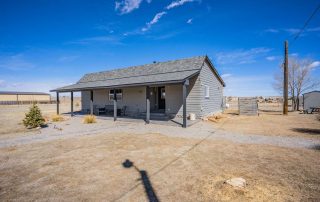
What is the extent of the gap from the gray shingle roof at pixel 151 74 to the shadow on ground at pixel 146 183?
6.82 metres

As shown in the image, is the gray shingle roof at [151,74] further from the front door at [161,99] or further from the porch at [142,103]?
the front door at [161,99]

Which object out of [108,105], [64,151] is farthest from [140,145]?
[108,105]

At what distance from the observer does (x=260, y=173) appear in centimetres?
431

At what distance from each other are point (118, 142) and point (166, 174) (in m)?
3.68

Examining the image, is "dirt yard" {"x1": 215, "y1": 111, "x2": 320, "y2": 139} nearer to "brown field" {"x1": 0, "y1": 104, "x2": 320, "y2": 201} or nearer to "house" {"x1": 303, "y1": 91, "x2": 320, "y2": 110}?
"brown field" {"x1": 0, "y1": 104, "x2": 320, "y2": 201}

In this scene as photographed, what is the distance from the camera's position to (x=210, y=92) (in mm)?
16047

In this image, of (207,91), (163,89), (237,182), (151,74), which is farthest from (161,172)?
(151,74)

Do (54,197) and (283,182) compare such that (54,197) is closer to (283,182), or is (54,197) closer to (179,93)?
(283,182)

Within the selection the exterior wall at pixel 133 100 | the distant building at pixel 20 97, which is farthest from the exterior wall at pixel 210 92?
the distant building at pixel 20 97

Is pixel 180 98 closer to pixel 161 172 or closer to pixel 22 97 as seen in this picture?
pixel 161 172

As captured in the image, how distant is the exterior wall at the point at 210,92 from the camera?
555 inches

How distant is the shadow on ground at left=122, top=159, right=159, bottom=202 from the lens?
3.32m

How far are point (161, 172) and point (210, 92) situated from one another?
41.9 ft

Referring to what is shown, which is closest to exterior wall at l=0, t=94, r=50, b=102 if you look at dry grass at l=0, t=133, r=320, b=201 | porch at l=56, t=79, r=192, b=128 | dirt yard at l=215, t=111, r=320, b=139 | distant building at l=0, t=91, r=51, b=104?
distant building at l=0, t=91, r=51, b=104
